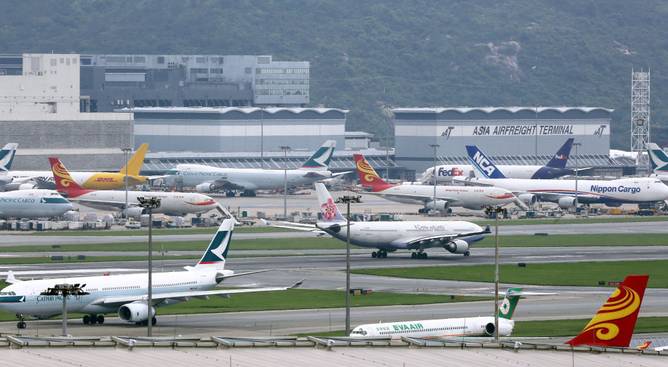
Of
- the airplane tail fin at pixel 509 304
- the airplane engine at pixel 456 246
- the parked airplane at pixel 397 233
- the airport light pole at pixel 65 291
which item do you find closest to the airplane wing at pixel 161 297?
the airport light pole at pixel 65 291

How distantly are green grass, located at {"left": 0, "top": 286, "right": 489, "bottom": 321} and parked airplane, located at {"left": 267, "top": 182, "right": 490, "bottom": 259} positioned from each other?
2317 cm

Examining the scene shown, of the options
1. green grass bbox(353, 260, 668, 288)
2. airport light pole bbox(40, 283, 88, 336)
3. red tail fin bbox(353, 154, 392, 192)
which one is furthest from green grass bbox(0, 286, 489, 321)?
red tail fin bbox(353, 154, 392, 192)


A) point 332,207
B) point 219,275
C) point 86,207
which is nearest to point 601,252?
point 332,207

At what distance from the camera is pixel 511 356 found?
5850 cm

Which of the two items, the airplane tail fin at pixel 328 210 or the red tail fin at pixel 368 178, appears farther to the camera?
the red tail fin at pixel 368 178

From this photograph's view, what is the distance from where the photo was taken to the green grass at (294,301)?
3856 inches

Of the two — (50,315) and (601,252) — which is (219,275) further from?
(601,252)

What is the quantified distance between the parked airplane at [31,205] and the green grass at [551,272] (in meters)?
59.2

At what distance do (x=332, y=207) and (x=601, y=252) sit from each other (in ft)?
84.5

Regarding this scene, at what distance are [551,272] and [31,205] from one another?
229 feet

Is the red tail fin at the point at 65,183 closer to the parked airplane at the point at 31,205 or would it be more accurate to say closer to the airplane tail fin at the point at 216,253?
the parked airplane at the point at 31,205

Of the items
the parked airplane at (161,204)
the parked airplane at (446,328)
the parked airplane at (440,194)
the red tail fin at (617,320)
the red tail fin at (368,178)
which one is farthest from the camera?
the red tail fin at (368,178)

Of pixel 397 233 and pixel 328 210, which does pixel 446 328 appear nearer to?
pixel 328 210

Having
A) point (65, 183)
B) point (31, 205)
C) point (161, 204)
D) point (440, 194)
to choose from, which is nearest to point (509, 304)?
point (31, 205)
